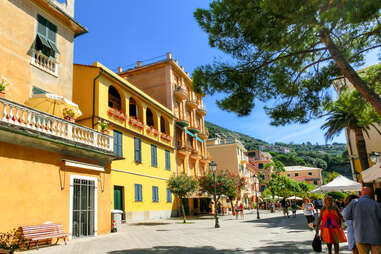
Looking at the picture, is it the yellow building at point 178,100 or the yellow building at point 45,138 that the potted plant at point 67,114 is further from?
the yellow building at point 178,100

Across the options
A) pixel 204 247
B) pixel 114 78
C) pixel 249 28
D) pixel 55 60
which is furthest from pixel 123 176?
pixel 249 28

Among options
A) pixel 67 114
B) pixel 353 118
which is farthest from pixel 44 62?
pixel 353 118

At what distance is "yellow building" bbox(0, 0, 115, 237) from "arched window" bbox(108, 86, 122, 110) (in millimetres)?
8034

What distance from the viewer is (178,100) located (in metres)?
33.3

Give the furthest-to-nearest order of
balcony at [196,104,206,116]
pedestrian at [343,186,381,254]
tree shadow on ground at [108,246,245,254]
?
balcony at [196,104,206,116] < tree shadow on ground at [108,246,245,254] < pedestrian at [343,186,381,254]

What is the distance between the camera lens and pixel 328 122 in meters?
22.3

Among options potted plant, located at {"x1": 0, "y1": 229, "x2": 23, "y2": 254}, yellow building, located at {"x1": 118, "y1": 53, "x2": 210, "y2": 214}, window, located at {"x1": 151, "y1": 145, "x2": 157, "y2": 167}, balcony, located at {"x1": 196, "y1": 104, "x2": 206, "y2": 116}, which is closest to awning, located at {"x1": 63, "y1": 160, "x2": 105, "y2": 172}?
potted plant, located at {"x1": 0, "y1": 229, "x2": 23, "y2": 254}

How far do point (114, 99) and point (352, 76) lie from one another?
19589 mm

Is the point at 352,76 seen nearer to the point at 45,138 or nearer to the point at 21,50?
the point at 45,138

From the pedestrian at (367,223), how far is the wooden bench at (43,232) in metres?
9.24

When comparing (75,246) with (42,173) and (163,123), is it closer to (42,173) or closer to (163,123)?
(42,173)

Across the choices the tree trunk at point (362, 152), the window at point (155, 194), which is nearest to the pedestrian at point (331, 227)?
the tree trunk at point (362, 152)

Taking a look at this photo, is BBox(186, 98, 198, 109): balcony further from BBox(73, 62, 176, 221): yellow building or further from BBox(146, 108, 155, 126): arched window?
BBox(146, 108, 155, 126): arched window

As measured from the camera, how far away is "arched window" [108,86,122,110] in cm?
2403
